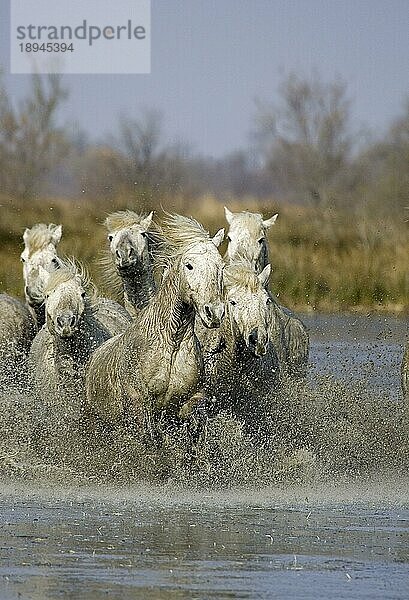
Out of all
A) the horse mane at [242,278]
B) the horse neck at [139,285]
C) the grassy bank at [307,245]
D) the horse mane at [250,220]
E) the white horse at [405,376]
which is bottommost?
the grassy bank at [307,245]

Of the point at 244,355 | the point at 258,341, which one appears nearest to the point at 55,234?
the point at 244,355

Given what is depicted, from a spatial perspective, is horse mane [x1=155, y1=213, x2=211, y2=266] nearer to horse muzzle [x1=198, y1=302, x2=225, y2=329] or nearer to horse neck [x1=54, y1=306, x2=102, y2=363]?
horse muzzle [x1=198, y1=302, x2=225, y2=329]

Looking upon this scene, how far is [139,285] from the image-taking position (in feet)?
39.7

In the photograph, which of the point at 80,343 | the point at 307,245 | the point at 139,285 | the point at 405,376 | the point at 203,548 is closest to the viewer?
the point at 203,548

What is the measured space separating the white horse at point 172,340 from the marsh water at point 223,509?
30 centimetres

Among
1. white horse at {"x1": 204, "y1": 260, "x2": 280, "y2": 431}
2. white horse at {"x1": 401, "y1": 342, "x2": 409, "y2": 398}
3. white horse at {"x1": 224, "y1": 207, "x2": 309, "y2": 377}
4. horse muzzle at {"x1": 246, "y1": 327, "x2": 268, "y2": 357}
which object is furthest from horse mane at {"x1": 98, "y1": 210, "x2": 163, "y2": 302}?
horse muzzle at {"x1": 246, "y1": 327, "x2": 268, "y2": 357}

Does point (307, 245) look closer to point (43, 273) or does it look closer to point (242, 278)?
point (43, 273)

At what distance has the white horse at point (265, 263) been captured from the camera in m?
10.9

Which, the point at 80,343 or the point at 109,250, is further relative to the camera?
the point at 109,250

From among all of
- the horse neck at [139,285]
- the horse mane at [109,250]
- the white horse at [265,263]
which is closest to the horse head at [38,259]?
the horse mane at [109,250]

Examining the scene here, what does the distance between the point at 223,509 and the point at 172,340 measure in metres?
1.26

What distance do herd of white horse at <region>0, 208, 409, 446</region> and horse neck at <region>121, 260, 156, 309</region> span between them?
0.04 ft

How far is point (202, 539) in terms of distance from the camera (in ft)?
23.4

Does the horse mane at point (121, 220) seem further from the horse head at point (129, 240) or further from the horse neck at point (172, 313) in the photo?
the horse neck at point (172, 313)
